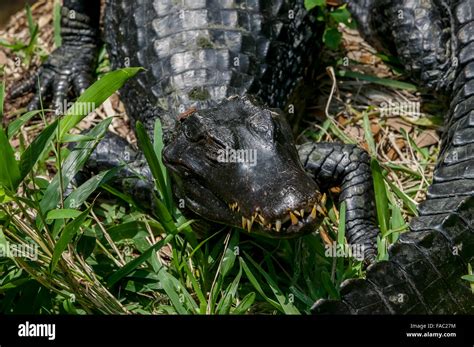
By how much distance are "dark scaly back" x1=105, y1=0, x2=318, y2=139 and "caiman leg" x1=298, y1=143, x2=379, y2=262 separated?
0.37 meters

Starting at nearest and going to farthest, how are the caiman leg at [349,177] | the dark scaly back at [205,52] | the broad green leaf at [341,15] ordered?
the caiman leg at [349,177] < the dark scaly back at [205,52] < the broad green leaf at [341,15]

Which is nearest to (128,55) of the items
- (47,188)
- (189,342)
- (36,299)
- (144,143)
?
(144,143)

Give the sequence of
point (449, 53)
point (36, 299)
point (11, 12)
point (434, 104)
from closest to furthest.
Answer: point (36, 299), point (449, 53), point (434, 104), point (11, 12)

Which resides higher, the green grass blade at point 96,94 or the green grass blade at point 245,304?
the green grass blade at point 96,94

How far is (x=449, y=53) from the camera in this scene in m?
4.51

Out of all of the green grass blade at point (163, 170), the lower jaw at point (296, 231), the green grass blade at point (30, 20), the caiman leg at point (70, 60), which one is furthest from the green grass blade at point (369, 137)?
the green grass blade at point (30, 20)

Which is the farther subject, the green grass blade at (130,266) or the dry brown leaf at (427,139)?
the dry brown leaf at (427,139)

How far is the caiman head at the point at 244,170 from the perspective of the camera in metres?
3.34

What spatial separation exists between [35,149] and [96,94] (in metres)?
0.35

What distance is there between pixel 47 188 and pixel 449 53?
7.12ft

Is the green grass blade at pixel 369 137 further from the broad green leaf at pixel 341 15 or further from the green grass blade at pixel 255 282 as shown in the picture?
the green grass blade at pixel 255 282

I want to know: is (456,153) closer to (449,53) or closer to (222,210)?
(449,53)

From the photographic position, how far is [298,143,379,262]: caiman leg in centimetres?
412

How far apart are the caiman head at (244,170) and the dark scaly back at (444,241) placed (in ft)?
1.10
